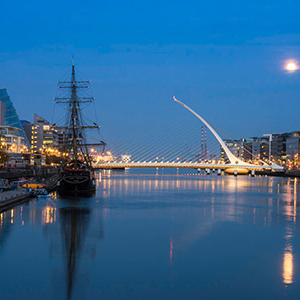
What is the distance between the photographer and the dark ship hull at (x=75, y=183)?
50.3 metres

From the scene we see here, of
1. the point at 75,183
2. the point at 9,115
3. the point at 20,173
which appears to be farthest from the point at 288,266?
the point at 9,115

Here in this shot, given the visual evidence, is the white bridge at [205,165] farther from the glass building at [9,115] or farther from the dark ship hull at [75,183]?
the glass building at [9,115]

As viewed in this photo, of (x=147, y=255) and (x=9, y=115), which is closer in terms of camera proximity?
(x=147, y=255)

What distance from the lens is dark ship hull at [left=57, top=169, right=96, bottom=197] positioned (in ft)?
165

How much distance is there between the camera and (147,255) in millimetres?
19219

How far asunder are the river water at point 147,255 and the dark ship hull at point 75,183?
16.4 m

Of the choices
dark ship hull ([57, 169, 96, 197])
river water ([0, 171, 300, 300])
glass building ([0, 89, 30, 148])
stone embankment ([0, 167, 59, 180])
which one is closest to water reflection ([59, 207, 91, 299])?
river water ([0, 171, 300, 300])

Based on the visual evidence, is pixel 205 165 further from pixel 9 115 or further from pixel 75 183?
pixel 9 115

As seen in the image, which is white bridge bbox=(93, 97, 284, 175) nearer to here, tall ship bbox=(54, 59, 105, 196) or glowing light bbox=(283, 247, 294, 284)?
tall ship bbox=(54, 59, 105, 196)

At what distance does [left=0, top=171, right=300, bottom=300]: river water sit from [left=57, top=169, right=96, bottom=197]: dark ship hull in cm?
1637

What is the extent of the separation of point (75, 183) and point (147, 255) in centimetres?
3228

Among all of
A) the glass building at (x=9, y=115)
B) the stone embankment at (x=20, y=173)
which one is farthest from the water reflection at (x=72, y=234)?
the glass building at (x=9, y=115)

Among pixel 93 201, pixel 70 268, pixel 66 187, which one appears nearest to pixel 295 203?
pixel 93 201

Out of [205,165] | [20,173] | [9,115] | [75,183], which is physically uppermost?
[9,115]
